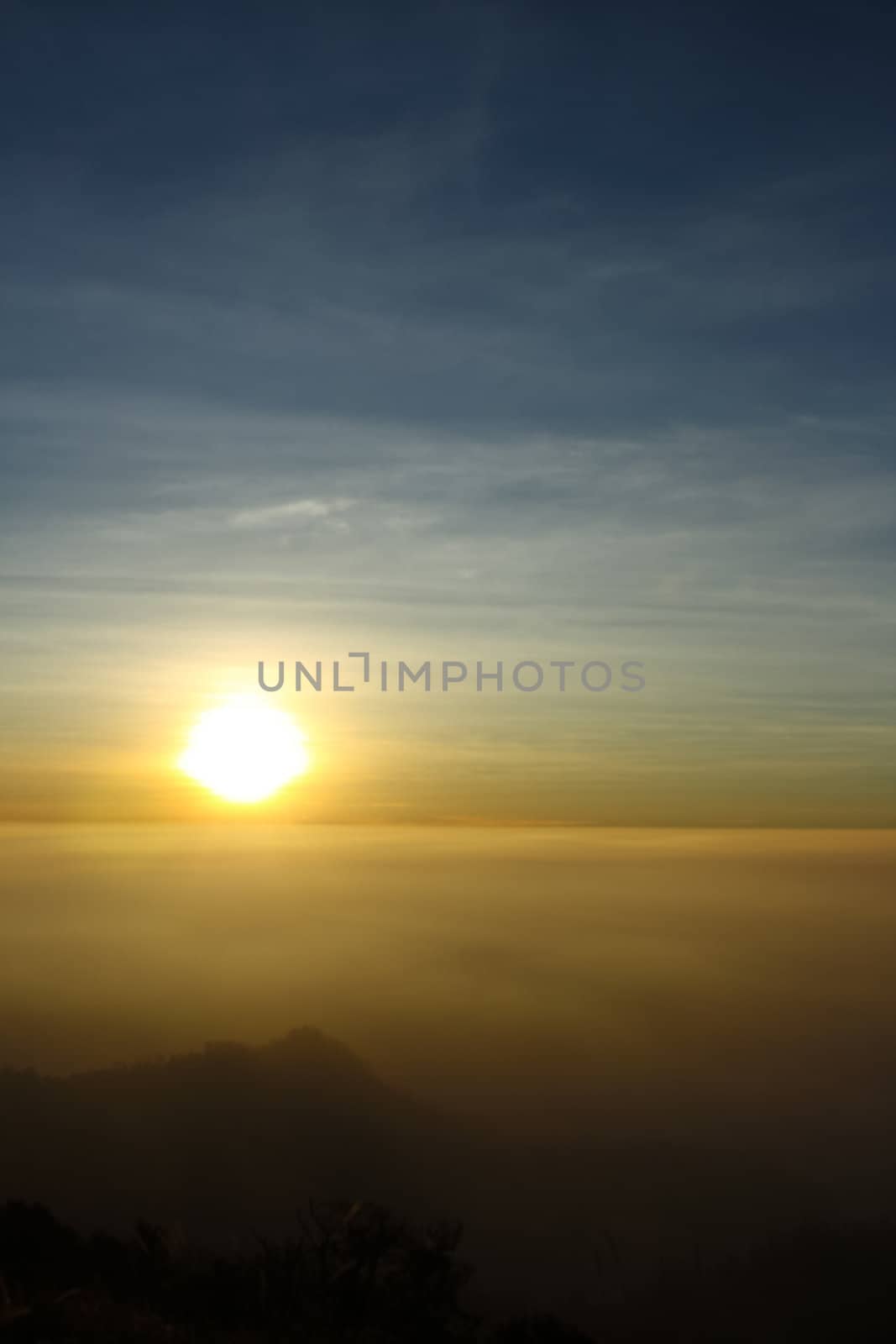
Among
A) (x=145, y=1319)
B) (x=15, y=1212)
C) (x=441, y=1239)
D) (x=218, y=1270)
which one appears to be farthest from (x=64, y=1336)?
(x=15, y=1212)

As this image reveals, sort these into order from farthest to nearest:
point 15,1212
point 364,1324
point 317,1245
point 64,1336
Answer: point 15,1212, point 317,1245, point 364,1324, point 64,1336

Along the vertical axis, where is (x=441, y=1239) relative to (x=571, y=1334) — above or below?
above

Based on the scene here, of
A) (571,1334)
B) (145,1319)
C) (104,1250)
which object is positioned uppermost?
(145,1319)

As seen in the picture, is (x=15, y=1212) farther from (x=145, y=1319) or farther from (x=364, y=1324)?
(x=145, y=1319)

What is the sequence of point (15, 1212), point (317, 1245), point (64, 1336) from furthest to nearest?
point (15, 1212)
point (317, 1245)
point (64, 1336)

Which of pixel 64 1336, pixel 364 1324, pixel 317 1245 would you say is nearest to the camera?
pixel 64 1336

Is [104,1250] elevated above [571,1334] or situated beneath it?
elevated above

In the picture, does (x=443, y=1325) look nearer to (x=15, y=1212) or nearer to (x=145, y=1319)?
(x=145, y=1319)

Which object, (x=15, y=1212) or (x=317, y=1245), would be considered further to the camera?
(x=15, y=1212)

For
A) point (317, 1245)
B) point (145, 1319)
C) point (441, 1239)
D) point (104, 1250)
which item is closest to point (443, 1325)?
point (441, 1239)
